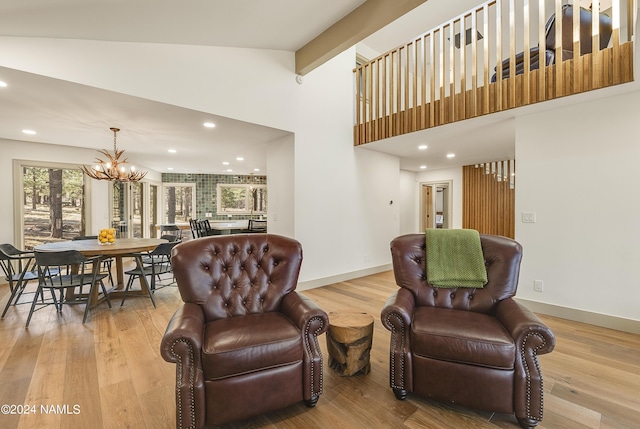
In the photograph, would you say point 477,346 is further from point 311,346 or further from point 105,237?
point 105,237

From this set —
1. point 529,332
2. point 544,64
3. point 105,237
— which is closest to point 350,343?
point 529,332

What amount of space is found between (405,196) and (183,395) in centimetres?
735

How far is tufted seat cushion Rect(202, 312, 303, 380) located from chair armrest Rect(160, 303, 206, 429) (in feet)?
0.17

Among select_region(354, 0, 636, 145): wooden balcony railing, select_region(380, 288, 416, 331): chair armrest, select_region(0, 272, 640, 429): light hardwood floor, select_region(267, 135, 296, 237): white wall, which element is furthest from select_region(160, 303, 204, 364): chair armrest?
select_region(354, 0, 636, 145): wooden balcony railing

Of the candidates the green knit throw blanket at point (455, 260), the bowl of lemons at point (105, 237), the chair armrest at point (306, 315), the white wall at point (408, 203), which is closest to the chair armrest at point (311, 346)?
the chair armrest at point (306, 315)

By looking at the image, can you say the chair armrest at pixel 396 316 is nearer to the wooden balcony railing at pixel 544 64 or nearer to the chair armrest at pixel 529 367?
the chair armrest at pixel 529 367

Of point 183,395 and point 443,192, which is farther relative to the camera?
point 443,192

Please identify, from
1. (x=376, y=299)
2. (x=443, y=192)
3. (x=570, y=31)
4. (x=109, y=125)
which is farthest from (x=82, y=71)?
(x=443, y=192)

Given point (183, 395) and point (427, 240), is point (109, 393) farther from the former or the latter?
point (427, 240)

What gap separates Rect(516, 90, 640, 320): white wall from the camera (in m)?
2.85

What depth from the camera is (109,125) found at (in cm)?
400

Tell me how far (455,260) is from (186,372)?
1.94 metres

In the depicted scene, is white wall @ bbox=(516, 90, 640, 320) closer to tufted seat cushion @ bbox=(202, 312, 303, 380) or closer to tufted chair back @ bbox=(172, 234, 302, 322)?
tufted chair back @ bbox=(172, 234, 302, 322)

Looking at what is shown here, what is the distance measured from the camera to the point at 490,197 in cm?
702
